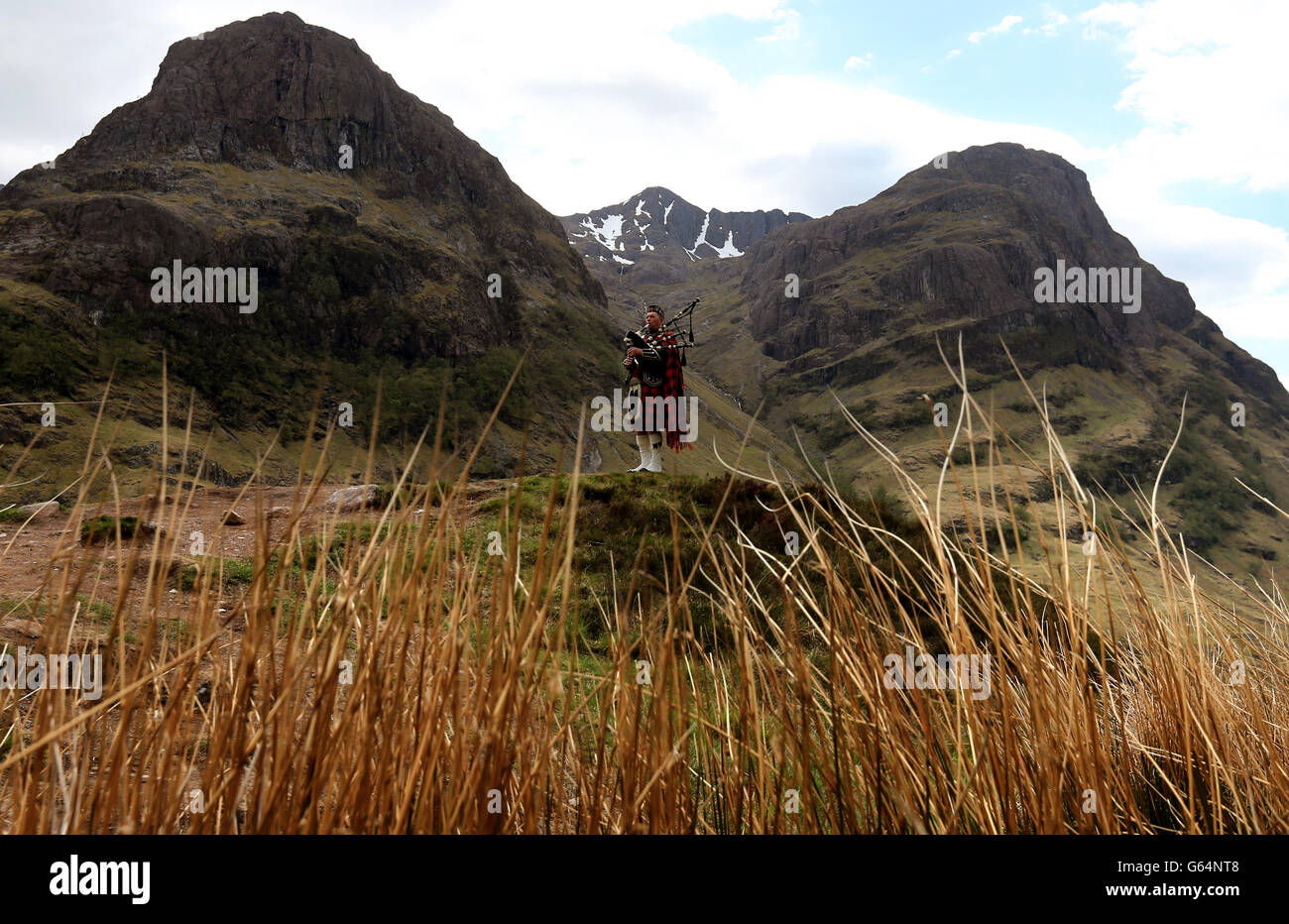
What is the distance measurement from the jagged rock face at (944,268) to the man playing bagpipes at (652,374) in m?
155

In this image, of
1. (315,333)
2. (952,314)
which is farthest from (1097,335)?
(315,333)

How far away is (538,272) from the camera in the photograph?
399ft

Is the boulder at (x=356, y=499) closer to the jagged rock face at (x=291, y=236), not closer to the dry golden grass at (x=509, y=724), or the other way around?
the dry golden grass at (x=509, y=724)

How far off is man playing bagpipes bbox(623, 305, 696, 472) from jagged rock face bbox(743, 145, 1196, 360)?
155119mm

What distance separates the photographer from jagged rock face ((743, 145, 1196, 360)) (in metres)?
149

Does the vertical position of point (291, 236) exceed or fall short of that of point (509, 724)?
it exceeds it

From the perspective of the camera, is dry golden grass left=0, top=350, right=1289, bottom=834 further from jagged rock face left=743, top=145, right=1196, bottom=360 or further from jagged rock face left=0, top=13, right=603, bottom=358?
jagged rock face left=743, top=145, right=1196, bottom=360

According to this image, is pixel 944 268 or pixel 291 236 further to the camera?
pixel 944 268

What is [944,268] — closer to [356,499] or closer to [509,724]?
[356,499]

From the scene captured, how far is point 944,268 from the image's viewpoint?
151m

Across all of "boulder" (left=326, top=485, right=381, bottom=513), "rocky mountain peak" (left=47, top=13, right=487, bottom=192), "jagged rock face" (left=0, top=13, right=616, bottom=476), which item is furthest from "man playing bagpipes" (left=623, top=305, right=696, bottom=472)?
"rocky mountain peak" (left=47, top=13, right=487, bottom=192)

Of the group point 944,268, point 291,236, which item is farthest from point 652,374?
point 944,268

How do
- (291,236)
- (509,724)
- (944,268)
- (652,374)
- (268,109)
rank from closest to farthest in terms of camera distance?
1. (509,724)
2. (652,374)
3. (291,236)
4. (268,109)
5. (944,268)

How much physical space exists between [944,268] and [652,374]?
166 meters
